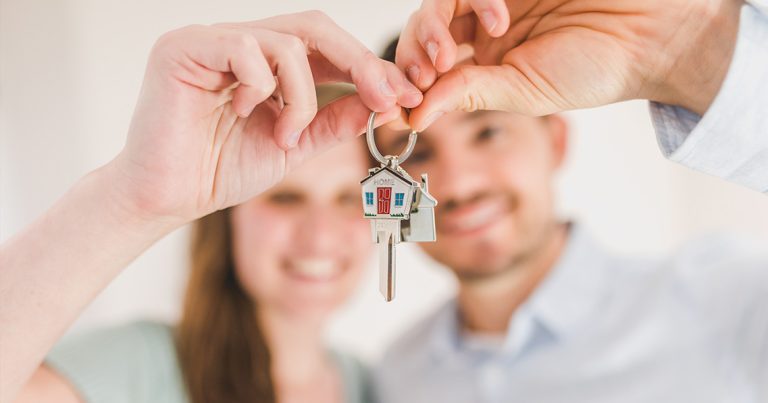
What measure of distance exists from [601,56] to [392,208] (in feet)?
1.21

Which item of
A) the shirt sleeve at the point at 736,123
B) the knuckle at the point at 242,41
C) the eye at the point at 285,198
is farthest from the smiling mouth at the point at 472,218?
the knuckle at the point at 242,41

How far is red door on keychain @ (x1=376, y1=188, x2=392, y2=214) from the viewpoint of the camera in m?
0.93

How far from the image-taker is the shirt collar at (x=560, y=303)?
1868mm

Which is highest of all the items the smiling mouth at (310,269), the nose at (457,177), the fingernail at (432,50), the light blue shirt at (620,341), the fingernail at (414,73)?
the fingernail at (432,50)

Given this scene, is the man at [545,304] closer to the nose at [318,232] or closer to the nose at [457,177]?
the nose at [457,177]

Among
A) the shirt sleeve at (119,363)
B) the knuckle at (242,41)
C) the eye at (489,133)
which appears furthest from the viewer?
the eye at (489,133)

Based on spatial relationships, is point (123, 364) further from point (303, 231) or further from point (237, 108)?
point (237, 108)

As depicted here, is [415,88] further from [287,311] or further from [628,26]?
[287,311]

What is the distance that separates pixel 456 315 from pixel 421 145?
1.83 ft

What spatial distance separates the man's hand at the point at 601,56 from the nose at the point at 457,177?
89 centimetres

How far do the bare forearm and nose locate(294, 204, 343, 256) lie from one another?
877 millimetres

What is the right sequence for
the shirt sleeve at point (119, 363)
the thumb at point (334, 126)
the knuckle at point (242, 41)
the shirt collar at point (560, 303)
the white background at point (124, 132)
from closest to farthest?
the knuckle at point (242, 41) < the thumb at point (334, 126) < the shirt sleeve at point (119, 363) < the shirt collar at point (560, 303) < the white background at point (124, 132)

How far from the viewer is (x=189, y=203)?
98cm

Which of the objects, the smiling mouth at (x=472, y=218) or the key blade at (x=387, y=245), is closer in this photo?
the key blade at (x=387, y=245)
